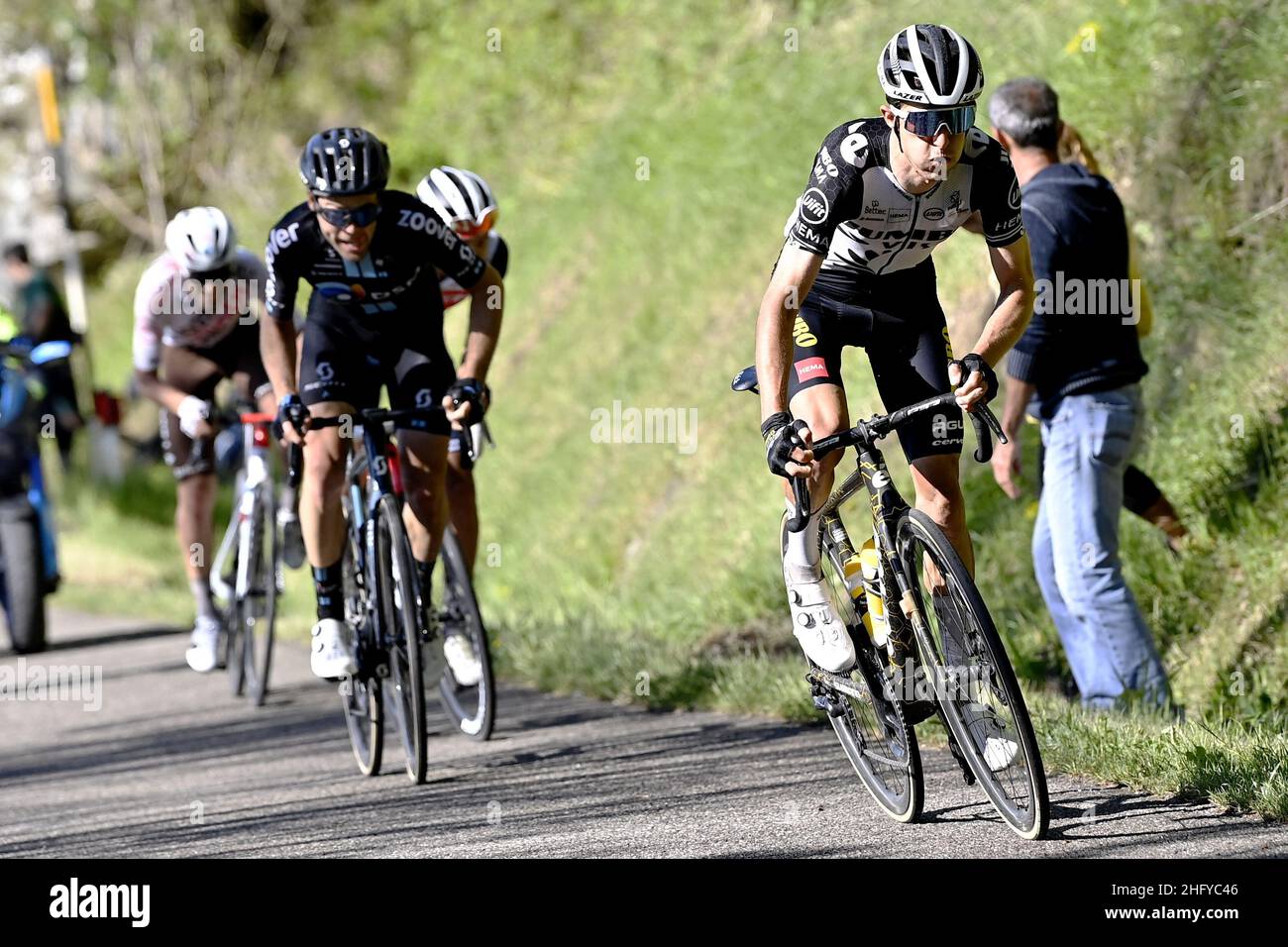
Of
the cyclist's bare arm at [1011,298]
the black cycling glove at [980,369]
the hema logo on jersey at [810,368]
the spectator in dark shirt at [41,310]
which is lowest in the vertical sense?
the black cycling glove at [980,369]

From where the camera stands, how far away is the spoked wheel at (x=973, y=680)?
4.93 meters

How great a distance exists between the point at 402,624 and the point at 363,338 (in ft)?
3.86

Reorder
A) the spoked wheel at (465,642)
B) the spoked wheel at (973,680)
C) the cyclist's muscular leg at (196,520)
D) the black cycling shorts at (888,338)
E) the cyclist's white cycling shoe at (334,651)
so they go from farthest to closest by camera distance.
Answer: the cyclist's muscular leg at (196,520)
the spoked wheel at (465,642)
the cyclist's white cycling shoe at (334,651)
the black cycling shorts at (888,338)
the spoked wheel at (973,680)

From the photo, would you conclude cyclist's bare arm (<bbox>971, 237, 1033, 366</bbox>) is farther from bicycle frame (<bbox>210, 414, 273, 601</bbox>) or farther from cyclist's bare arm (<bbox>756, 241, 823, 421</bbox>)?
bicycle frame (<bbox>210, 414, 273, 601</bbox>)

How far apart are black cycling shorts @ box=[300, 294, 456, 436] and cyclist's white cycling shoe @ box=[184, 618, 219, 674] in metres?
2.74

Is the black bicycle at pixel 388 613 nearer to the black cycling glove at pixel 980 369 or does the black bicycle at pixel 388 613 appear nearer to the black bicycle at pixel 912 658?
the black bicycle at pixel 912 658

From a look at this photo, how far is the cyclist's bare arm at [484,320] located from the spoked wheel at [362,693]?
0.94 m

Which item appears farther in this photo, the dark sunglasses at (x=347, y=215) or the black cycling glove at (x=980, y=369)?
the dark sunglasses at (x=347, y=215)

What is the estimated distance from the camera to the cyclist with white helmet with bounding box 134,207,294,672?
916 cm

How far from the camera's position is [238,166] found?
93.0ft

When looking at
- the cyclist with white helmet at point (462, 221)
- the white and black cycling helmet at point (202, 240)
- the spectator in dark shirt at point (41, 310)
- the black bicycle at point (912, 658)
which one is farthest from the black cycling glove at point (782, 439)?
the spectator in dark shirt at point (41, 310)

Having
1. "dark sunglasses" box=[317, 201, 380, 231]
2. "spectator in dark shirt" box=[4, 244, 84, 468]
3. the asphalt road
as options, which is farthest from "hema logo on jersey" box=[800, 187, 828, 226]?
"spectator in dark shirt" box=[4, 244, 84, 468]
